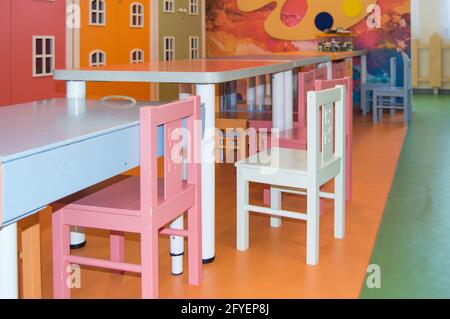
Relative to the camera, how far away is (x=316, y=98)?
235 cm

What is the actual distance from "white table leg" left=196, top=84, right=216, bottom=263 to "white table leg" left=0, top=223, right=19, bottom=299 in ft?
3.42

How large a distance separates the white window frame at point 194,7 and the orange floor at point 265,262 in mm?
4118

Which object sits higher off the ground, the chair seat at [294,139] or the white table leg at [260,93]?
the white table leg at [260,93]

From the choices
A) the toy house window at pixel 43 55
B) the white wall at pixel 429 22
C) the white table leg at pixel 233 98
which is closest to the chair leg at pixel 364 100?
the white wall at pixel 429 22

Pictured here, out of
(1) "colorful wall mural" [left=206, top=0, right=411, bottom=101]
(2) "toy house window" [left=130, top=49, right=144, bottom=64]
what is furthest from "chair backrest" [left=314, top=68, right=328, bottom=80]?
(1) "colorful wall mural" [left=206, top=0, right=411, bottom=101]

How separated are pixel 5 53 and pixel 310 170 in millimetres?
2762

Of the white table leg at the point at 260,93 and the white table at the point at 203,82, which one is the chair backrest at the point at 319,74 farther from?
the white table at the point at 203,82

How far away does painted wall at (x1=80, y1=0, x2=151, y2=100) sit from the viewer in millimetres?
5207

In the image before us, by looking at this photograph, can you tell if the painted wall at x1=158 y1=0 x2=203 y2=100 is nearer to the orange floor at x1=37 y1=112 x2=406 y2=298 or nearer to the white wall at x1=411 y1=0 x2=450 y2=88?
the white wall at x1=411 y1=0 x2=450 y2=88

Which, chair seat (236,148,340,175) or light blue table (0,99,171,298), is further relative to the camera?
chair seat (236,148,340,175)

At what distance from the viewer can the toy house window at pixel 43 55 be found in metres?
4.59

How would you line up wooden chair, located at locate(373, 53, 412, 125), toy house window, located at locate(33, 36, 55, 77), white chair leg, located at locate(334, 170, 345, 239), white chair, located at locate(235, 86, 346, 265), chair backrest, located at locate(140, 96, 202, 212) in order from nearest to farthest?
chair backrest, located at locate(140, 96, 202, 212)
white chair, located at locate(235, 86, 346, 265)
white chair leg, located at locate(334, 170, 345, 239)
toy house window, located at locate(33, 36, 55, 77)
wooden chair, located at locate(373, 53, 412, 125)

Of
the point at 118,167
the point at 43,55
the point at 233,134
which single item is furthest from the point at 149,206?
the point at 43,55

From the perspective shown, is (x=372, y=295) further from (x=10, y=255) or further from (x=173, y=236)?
(x=10, y=255)
